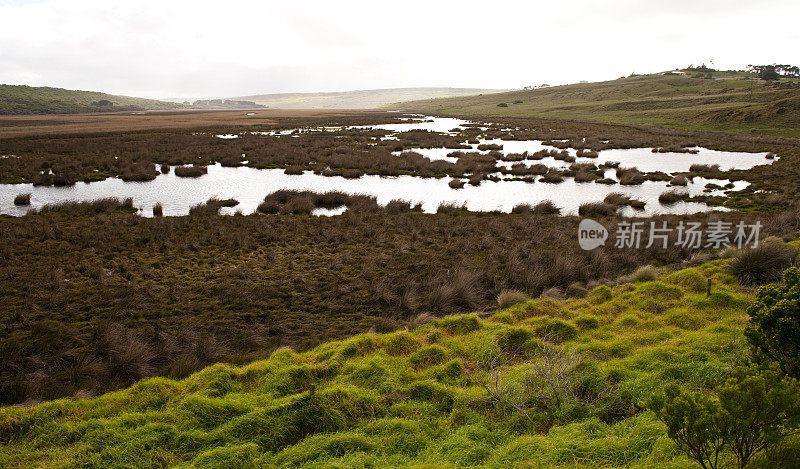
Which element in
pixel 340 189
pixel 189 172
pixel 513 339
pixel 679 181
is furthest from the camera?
pixel 189 172

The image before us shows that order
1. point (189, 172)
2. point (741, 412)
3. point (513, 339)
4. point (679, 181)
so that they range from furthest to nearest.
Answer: point (189, 172)
point (679, 181)
point (513, 339)
point (741, 412)

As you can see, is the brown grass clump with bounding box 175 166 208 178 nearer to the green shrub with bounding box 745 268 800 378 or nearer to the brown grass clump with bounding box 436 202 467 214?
the brown grass clump with bounding box 436 202 467 214

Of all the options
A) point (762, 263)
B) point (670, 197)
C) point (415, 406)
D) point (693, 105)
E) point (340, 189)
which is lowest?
point (415, 406)

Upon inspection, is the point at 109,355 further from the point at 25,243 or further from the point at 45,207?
the point at 45,207

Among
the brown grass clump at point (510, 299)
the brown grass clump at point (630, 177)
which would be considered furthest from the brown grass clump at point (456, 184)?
the brown grass clump at point (510, 299)

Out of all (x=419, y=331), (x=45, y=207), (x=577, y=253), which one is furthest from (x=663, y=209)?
(x=45, y=207)

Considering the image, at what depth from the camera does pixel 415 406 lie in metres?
5.07

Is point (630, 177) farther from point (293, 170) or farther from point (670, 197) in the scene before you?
point (293, 170)

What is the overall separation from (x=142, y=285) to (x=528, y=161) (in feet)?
94.7

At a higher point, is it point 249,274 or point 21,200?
point 21,200

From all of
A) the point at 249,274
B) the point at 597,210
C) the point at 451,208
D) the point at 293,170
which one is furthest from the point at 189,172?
the point at 597,210

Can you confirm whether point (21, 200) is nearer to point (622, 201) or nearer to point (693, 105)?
point (622, 201)

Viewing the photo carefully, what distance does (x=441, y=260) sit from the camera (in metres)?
11.9

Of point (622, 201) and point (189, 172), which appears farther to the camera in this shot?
point (189, 172)
